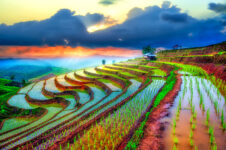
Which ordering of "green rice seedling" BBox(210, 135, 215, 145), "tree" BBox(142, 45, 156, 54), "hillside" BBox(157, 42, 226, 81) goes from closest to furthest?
"green rice seedling" BBox(210, 135, 215, 145)
"hillside" BBox(157, 42, 226, 81)
"tree" BBox(142, 45, 156, 54)

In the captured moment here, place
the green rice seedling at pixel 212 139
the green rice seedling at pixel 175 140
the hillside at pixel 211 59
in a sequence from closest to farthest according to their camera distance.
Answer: the green rice seedling at pixel 212 139 → the green rice seedling at pixel 175 140 → the hillside at pixel 211 59

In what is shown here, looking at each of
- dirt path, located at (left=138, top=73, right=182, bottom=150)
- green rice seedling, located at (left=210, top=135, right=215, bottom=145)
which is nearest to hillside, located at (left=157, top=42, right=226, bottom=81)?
dirt path, located at (left=138, top=73, right=182, bottom=150)

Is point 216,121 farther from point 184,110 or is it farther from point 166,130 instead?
point 166,130

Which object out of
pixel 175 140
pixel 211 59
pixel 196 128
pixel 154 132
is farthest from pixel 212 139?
pixel 211 59

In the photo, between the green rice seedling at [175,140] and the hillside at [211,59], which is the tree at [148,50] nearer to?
the hillside at [211,59]

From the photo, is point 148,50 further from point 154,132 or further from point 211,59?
point 154,132

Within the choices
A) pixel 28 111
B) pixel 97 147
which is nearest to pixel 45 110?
pixel 28 111

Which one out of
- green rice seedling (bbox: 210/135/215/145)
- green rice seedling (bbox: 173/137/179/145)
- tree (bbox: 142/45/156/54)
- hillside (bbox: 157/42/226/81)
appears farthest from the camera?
tree (bbox: 142/45/156/54)

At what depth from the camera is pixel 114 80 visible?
17250mm

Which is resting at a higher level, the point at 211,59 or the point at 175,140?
the point at 211,59

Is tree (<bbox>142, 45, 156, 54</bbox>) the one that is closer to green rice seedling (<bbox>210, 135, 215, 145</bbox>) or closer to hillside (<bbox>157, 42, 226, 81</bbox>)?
hillside (<bbox>157, 42, 226, 81</bbox>)

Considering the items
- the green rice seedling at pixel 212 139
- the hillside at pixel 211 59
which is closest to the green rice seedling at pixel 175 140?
the green rice seedling at pixel 212 139

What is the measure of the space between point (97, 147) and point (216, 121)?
12.5 ft

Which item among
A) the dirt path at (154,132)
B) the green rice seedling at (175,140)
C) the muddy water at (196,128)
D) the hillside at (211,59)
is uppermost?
the hillside at (211,59)
